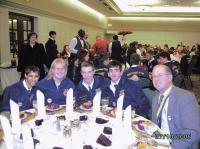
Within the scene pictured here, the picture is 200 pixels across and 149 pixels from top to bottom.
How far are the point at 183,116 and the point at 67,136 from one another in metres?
0.92

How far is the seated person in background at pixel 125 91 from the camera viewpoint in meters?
2.73

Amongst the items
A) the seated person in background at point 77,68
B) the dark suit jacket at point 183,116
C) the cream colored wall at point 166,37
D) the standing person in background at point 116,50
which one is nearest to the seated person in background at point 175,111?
the dark suit jacket at point 183,116

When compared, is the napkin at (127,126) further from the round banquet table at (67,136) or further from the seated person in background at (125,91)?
the seated person in background at (125,91)

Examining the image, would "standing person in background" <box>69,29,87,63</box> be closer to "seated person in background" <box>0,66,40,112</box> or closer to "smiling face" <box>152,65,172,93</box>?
"seated person in background" <box>0,66,40,112</box>

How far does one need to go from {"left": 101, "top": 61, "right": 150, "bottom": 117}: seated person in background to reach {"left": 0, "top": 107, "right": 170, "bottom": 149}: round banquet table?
54 cm

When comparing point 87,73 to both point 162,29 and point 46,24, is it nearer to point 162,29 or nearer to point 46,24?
point 46,24

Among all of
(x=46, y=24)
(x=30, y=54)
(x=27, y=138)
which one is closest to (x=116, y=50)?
(x=46, y=24)

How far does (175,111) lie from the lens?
196 cm

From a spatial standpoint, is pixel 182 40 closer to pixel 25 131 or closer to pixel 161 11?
pixel 161 11

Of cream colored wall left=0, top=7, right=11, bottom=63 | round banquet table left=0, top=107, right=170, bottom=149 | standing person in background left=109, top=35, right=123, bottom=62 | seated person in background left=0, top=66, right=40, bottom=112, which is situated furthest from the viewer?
standing person in background left=109, top=35, right=123, bottom=62

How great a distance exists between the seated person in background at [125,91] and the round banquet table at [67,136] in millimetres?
536

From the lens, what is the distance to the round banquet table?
1568 millimetres

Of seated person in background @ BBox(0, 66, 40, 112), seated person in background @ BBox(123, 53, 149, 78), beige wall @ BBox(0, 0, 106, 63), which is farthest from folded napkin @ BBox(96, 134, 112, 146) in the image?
beige wall @ BBox(0, 0, 106, 63)

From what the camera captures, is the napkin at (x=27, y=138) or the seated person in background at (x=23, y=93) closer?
the napkin at (x=27, y=138)
